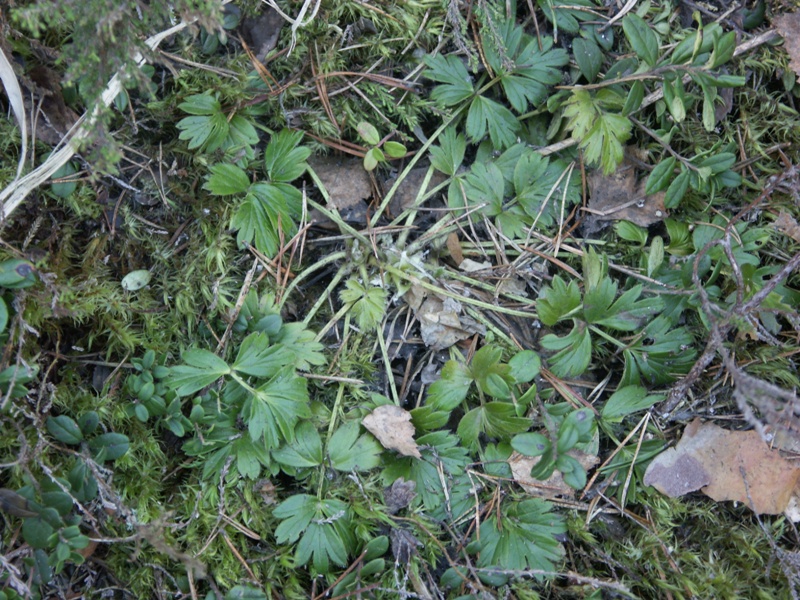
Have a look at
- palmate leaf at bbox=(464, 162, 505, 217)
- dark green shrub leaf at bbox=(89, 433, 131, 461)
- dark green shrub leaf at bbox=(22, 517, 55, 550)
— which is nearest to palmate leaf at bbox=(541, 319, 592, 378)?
palmate leaf at bbox=(464, 162, 505, 217)

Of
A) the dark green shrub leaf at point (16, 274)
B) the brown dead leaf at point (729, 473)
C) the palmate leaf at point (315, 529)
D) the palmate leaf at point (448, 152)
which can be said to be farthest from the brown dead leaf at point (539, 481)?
the dark green shrub leaf at point (16, 274)

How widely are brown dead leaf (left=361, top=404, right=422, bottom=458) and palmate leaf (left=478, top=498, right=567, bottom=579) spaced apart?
0.48m

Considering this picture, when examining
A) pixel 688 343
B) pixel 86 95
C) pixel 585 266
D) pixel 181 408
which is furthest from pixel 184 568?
pixel 688 343

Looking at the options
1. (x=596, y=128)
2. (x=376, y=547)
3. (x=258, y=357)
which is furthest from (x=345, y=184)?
(x=376, y=547)

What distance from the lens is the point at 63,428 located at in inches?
95.6

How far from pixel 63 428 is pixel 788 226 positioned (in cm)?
343

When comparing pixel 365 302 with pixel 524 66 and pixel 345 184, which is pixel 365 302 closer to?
pixel 345 184

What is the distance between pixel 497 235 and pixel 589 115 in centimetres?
69

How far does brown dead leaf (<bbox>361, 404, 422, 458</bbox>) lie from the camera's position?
2615 mm

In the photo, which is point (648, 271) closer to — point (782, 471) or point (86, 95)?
point (782, 471)

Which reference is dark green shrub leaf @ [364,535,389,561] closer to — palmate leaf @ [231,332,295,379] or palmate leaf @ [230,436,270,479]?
palmate leaf @ [230,436,270,479]

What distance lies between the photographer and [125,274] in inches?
108

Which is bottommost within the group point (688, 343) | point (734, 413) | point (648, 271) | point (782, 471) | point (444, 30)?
point (782, 471)

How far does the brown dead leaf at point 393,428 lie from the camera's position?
8.58ft
